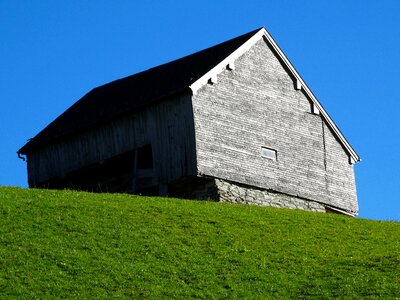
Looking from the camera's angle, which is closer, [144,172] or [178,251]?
[178,251]

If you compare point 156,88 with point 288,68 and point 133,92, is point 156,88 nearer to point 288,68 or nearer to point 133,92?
point 133,92

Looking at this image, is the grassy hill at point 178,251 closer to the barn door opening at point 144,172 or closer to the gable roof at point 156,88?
the barn door opening at point 144,172

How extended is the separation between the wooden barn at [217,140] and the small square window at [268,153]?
2.1 inches

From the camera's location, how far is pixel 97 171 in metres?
51.0

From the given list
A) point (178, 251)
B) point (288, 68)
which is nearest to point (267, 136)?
point (288, 68)

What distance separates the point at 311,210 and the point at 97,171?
9486 mm

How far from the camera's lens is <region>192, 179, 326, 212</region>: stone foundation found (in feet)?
152

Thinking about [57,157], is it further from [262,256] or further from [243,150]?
[262,256]

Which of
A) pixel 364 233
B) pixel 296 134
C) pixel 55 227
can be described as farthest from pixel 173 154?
pixel 55 227

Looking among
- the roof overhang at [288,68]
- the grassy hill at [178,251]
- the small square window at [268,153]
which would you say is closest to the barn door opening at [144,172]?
the roof overhang at [288,68]

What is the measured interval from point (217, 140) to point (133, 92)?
6.96m

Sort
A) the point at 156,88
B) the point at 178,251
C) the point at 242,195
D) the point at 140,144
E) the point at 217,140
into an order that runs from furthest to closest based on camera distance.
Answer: the point at 156,88 → the point at 140,144 → the point at 242,195 → the point at 217,140 → the point at 178,251

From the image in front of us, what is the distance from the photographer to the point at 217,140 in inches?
1848

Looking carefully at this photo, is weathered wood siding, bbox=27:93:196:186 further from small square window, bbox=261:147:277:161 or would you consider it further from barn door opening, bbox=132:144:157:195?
small square window, bbox=261:147:277:161
